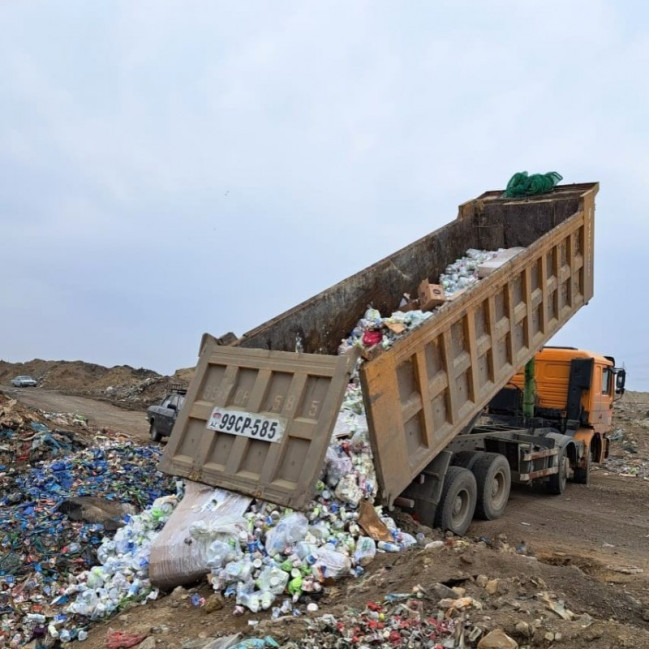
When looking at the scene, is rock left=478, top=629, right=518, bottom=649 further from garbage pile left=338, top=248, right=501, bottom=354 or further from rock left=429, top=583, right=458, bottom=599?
garbage pile left=338, top=248, right=501, bottom=354

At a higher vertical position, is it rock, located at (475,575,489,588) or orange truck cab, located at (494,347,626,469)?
orange truck cab, located at (494,347,626,469)

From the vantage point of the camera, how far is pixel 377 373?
15.6 feet

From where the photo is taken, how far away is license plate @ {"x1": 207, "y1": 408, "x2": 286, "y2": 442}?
474cm

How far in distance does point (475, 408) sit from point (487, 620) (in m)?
2.93

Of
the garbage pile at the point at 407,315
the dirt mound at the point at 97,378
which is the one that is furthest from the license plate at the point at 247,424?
the dirt mound at the point at 97,378

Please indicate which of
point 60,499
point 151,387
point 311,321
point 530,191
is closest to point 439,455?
point 311,321

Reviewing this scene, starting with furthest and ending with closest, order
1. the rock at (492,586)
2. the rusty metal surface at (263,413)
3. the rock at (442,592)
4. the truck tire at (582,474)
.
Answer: the truck tire at (582,474)
the rusty metal surface at (263,413)
the rock at (492,586)
the rock at (442,592)

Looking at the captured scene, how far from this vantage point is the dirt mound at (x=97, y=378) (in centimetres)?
2625

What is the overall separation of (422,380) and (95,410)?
17570mm

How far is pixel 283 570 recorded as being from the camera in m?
4.15

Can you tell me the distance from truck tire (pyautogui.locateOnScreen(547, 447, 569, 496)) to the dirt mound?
19.0 metres

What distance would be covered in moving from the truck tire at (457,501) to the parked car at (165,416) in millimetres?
7882

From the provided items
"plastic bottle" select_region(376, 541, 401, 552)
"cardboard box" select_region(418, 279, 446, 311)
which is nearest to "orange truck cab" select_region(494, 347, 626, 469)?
"cardboard box" select_region(418, 279, 446, 311)

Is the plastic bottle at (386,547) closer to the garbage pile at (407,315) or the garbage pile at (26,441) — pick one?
the garbage pile at (407,315)
